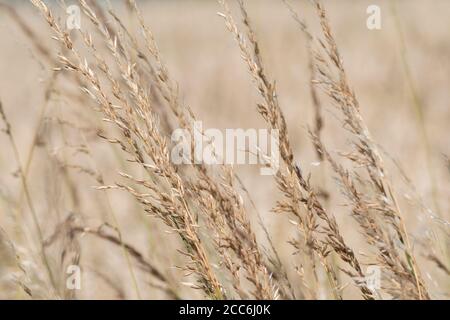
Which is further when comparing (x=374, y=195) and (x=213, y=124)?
(x=213, y=124)

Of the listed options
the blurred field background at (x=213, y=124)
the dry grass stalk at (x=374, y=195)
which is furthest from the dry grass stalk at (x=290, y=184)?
the blurred field background at (x=213, y=124)

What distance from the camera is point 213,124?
261 inches

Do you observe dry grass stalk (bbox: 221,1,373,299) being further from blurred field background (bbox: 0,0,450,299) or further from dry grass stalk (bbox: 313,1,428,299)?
blurred field background (bbox: 0,0,450,299)

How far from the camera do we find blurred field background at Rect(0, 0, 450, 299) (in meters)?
1.72

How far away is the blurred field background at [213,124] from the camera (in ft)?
5.65

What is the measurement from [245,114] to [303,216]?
18.4 ft

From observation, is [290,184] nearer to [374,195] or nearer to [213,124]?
[374,195]

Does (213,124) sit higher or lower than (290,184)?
higher

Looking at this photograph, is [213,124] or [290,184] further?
[213,124]

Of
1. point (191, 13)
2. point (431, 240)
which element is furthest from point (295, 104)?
point (191, 13)

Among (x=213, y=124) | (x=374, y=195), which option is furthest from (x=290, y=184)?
(x=213, y=124)

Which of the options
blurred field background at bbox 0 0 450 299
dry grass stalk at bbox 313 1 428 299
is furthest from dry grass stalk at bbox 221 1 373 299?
blurred field background at bbox 0 0 450 299
